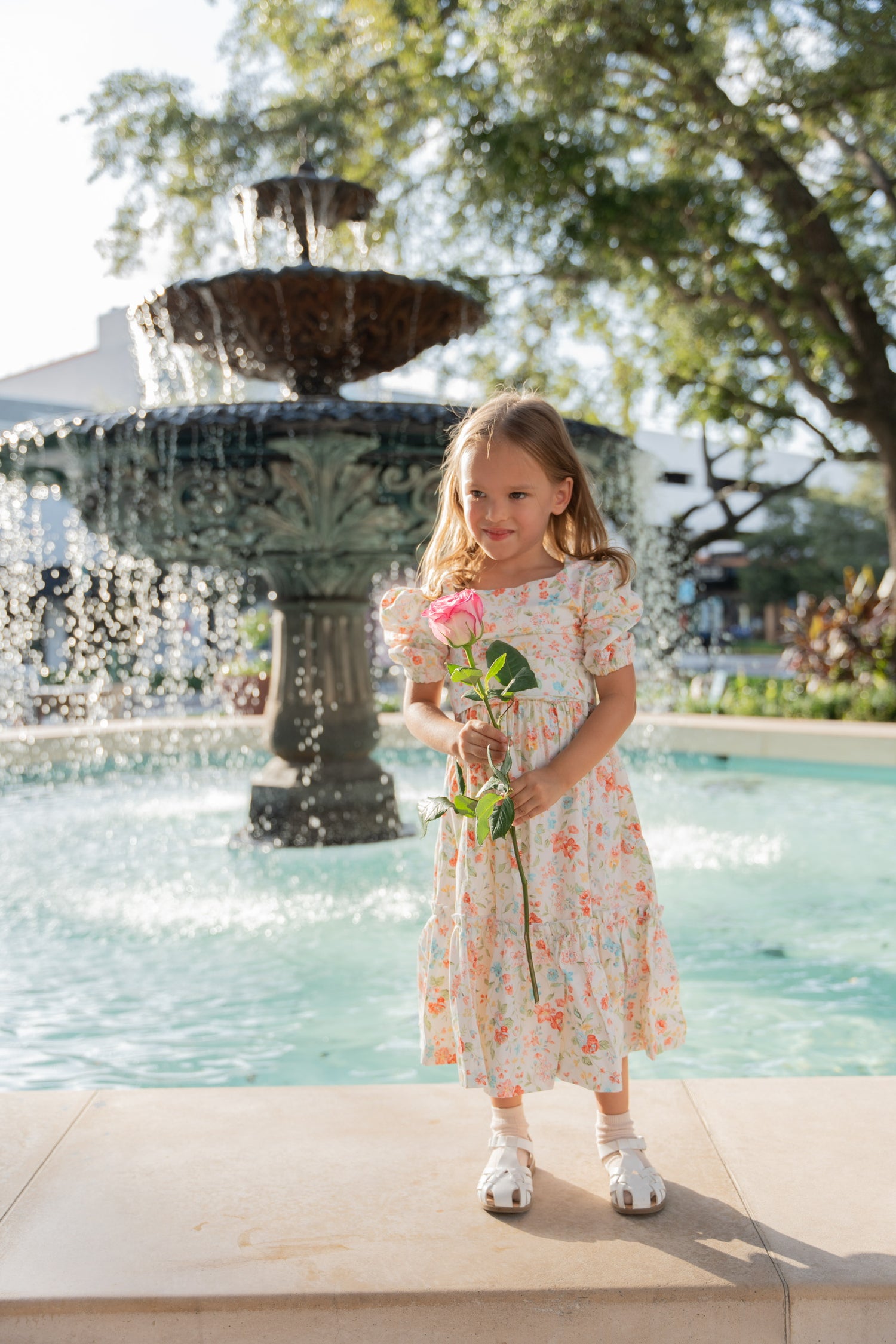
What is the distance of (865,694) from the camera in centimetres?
1183

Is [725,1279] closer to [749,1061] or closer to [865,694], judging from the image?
[749,1061]

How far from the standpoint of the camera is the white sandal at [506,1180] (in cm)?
183

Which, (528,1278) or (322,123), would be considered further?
(322,123)

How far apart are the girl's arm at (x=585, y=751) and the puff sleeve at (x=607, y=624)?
24 millimetres

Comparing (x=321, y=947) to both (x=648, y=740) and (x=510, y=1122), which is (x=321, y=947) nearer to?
(x=510, y=1122)

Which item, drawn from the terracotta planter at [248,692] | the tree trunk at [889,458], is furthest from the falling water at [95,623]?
the tree trunk at [889,458]

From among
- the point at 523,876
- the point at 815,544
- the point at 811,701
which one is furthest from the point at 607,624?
the point at 815,544

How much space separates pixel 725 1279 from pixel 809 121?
41.2ft

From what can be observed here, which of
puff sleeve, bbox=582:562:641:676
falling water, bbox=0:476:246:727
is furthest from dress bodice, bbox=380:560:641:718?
falling water, bbox=0:476:246:727

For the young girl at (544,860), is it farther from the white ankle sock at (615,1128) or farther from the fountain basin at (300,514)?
the fountain basin at (300,514)

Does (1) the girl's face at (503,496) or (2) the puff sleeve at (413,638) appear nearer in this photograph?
(1) the girl's face at (503,496)

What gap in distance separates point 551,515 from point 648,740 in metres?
7.69

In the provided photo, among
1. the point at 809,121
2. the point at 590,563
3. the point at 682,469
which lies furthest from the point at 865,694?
the point at 682,469

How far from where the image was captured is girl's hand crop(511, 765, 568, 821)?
1.85 metres
